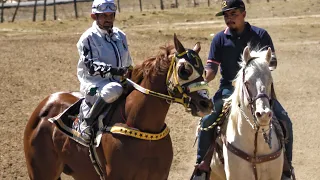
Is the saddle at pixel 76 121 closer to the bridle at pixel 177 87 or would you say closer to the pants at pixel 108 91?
the pants at pixel 108 91

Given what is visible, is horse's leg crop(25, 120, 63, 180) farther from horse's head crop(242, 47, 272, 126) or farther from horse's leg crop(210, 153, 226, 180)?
horse's head crop(242, 47, 272, 126)

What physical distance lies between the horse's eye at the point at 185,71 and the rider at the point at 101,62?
83 centimetres

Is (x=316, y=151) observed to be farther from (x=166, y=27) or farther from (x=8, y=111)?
(x=166, y=27)

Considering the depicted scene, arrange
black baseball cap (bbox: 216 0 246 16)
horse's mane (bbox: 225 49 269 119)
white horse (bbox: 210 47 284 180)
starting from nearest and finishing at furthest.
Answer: white horse (bbox: 210 47 284 180) → horse's mane (bbox: 225 49 269 119) → black baseball cap (bbox: 216 0 246 16)

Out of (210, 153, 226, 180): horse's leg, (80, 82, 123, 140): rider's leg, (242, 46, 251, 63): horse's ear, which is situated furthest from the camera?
(210, 153, 226, 180): horse's leg

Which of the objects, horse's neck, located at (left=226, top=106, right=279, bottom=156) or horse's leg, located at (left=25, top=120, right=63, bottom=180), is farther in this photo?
horse's leg, located at (left=25, top=120, right=63, bottom=180)

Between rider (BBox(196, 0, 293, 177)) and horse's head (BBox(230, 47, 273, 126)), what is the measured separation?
60cm

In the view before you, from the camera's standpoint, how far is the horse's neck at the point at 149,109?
6.29m

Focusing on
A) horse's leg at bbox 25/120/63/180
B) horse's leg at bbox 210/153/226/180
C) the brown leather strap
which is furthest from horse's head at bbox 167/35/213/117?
horse's leg at bbox 25/120/63/180

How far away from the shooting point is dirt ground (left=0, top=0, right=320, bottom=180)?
1149 centimetres

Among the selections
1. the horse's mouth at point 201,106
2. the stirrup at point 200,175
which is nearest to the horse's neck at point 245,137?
the stirrup at point 200,175

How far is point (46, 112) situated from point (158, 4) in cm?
3789

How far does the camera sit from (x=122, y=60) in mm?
6809

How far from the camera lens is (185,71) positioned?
19.4ft
